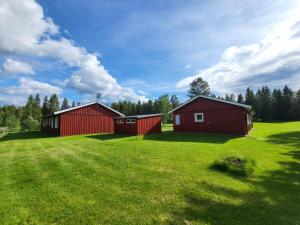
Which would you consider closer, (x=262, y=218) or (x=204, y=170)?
(x=262, y=218)

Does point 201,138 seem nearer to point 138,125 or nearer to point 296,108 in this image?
point 138,125

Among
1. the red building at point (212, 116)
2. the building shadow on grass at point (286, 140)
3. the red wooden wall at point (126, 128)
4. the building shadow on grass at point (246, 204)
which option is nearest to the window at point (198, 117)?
the red building at point (212, 116)

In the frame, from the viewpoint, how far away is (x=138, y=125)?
20.3 meters

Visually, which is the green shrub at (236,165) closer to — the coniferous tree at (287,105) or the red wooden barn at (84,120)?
the red wooden barn at (84,120)

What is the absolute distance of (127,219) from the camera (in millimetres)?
4441

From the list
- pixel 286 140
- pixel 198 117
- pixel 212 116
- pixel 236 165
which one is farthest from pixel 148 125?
pixel 236 165

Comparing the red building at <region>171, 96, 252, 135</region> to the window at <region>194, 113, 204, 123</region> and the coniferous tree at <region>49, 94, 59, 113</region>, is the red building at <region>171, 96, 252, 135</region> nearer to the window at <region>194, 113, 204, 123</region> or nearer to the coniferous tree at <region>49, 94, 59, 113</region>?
the window at <region>194, 113, 204, 123</region>

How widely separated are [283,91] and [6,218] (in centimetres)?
6861

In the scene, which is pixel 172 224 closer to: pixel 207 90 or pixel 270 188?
pixel 270 188

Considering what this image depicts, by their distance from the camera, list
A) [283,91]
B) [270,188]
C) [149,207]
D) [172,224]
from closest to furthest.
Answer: [172,224], [149,207], [270,188], [283,91]

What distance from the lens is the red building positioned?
1845cm

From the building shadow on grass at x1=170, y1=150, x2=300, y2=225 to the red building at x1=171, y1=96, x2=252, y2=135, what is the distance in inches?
468

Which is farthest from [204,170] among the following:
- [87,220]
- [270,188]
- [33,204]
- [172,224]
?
[33,204]

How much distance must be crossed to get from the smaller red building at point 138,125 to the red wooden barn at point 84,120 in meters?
2.80
